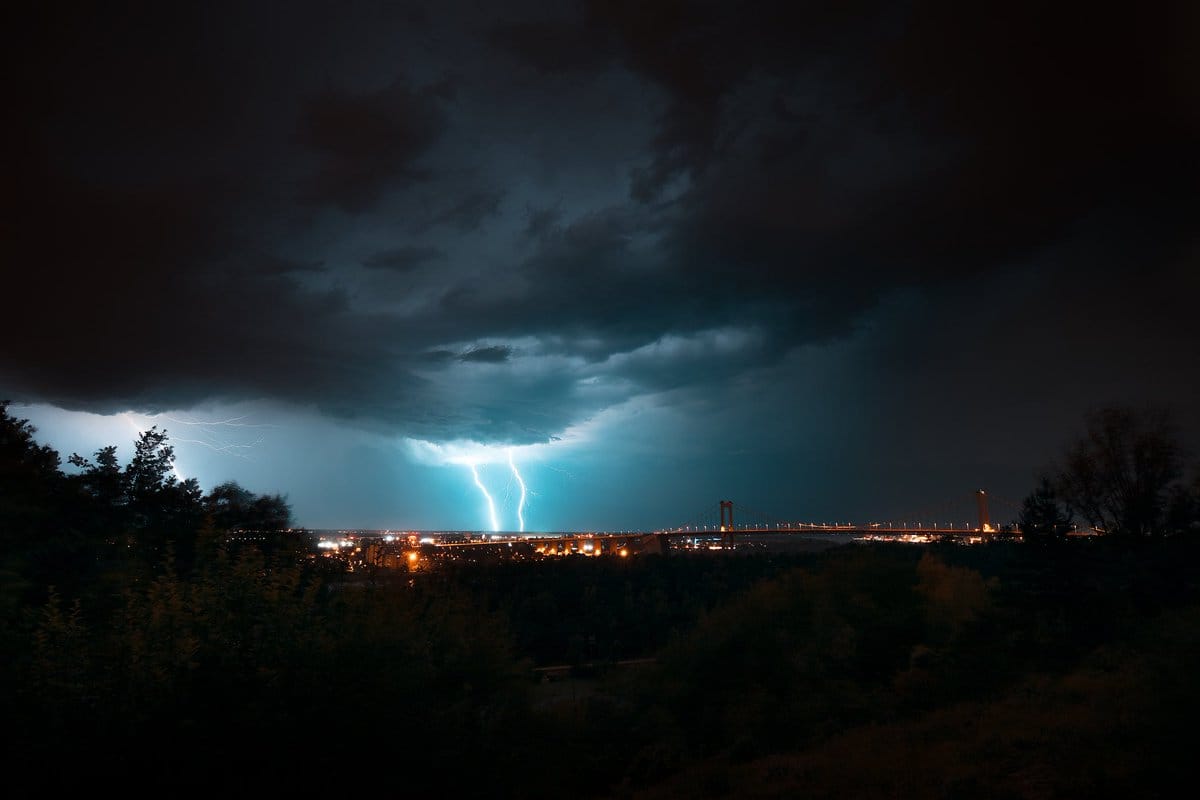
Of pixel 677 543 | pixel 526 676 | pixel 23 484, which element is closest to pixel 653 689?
pixel 526 676

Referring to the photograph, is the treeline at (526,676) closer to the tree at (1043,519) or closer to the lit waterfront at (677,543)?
the tree at (1043,519)

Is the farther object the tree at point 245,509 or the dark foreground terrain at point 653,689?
the tree at point 245,509

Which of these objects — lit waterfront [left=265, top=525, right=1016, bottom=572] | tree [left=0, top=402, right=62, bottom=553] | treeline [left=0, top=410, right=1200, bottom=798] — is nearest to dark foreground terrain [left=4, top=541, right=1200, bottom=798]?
treeline [left=0, top=410, right=1200, bottom=798]

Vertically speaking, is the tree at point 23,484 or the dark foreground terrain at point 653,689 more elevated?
the tree at point 23,484

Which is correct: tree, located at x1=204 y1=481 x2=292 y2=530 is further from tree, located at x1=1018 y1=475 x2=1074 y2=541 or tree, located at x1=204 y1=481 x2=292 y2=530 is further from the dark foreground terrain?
tree, located at x1=1018 y1=475 x2=1074 y2=541

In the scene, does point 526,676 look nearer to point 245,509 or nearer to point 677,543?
point 245,509

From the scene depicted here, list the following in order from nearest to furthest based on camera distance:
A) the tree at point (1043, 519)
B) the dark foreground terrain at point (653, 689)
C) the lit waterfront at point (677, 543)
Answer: the dark foreground terrain at point (653, 689)
the tree at point (1043, 519)
the lit waterfront at point (677, 543)

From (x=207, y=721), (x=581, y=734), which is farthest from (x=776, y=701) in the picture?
(x=207, y=721)

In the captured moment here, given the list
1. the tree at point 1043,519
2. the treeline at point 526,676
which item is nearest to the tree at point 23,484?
the treeline at point 526,676
